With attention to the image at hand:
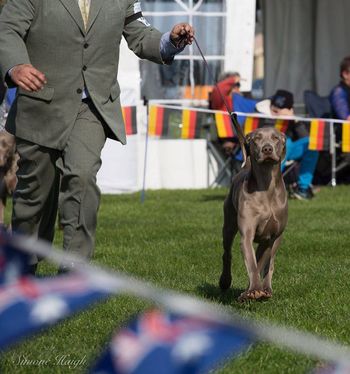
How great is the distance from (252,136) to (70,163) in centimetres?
122

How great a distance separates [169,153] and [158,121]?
0.93 metres

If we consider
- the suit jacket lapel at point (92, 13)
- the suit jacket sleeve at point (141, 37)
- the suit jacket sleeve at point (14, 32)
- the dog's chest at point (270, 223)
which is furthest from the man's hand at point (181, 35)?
the dog's chest at point (270, 223)

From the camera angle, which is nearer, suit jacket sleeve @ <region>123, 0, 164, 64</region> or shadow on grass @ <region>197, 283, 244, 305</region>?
suit jacket sleeve @ <region>123, 0, 164, 64</region>

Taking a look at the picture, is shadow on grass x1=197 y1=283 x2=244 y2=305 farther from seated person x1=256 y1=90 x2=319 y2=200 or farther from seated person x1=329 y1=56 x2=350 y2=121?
seated person x1=329 y1=56 x2=350 y2=121

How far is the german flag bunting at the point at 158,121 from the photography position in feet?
45.9

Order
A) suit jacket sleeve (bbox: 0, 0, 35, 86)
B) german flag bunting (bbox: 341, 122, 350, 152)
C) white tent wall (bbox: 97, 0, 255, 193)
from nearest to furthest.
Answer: suit jacket sleeve (bbox: 0, 0, 35, 86)
german flag bunting (bbox: 341, 122, 350, 152)
white tent wall (bbox: 97, 0, 255, 193)

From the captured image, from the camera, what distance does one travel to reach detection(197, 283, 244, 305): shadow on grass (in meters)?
6.48

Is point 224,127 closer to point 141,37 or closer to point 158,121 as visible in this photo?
point 158,121

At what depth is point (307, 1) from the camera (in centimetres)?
1700

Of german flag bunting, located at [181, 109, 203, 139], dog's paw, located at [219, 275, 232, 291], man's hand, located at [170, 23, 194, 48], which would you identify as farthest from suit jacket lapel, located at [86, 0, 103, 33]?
german flag bunting, located at [181, 109, 203, 139]

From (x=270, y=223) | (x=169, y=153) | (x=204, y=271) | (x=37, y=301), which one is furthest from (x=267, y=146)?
(x=169, y=153)

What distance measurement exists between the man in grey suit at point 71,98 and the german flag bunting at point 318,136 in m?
7.87

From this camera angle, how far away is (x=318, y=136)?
13.9 metres

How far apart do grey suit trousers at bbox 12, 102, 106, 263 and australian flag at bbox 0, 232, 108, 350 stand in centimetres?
360
